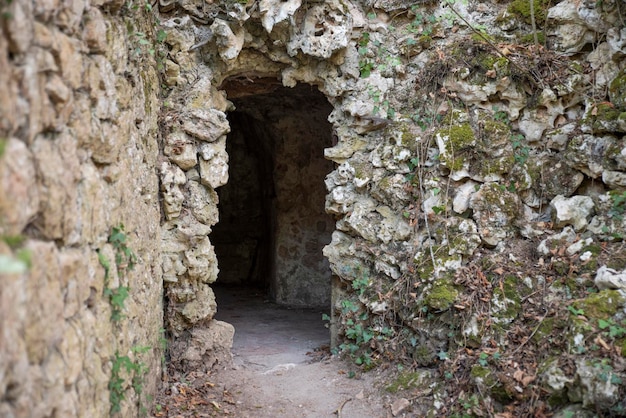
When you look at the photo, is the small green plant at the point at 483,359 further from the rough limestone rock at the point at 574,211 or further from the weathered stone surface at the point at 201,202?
the weathered stone surface at the point at 201,202

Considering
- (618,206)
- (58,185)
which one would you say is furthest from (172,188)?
(618,206)

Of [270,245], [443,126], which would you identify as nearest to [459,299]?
[443,126]

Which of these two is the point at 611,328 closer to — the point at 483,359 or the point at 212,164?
the point at 483,359

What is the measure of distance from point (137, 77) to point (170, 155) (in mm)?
1260

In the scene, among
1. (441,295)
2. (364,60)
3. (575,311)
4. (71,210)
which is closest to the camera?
(71,210)

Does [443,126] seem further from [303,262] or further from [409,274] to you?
[303,262]

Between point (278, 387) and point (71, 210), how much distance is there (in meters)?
3.31

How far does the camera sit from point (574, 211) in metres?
4.92

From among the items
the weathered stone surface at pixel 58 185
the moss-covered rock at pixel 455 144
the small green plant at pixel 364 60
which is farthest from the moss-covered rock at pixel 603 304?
the weathered stone surface at pixel 58 185

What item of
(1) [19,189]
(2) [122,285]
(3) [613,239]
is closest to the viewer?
(1) [19,189]

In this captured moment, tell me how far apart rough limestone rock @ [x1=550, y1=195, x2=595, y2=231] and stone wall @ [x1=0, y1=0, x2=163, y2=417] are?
11.6ft

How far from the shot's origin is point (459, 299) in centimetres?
494

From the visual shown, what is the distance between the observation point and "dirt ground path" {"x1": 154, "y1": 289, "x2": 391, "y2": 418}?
16.3ft

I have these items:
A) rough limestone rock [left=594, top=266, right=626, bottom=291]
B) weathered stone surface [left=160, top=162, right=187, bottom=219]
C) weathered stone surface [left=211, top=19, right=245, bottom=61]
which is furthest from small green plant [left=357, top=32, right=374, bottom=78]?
rough limestone rock [left=594, top=266, right=626, bottom=291]
